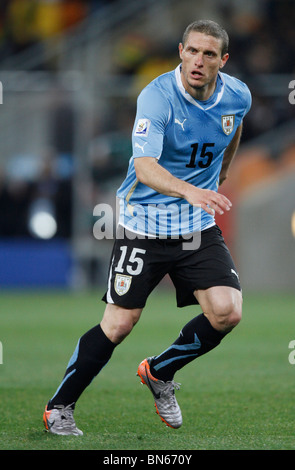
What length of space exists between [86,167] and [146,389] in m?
8.79

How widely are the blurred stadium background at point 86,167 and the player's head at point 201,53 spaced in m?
9.77

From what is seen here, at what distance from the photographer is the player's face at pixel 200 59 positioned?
4.84 meters

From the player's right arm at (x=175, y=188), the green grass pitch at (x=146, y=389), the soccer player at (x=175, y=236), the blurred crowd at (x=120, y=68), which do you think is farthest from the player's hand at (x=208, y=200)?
the blurred crowd at (x=120, y=68)

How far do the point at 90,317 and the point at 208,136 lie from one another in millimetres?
6158

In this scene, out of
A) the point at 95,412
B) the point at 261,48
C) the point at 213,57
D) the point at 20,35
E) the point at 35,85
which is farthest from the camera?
the point at 20,35

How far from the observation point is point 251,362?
298 inches

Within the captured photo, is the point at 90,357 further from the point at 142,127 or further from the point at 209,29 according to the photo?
the point at 209,29

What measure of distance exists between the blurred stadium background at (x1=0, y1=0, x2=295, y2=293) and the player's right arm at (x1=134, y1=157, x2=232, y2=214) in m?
10.0

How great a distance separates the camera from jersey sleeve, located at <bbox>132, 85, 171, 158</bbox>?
466 centimetres

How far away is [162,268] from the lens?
5016 millimetres

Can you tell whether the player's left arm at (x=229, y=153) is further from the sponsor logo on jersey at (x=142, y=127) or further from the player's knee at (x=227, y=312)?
the player's knee at (x=227, y=312)

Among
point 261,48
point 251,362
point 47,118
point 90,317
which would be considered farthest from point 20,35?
point 251,362

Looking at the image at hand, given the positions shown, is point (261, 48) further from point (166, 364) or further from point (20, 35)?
point (166, 364)

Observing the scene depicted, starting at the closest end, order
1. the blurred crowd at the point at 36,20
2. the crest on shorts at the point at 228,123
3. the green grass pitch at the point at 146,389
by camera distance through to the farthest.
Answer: the green grass pitch at the point at 146,389 < the crest on shorts at the point at 228,123 < the blurred crowd at the point at 36,20
